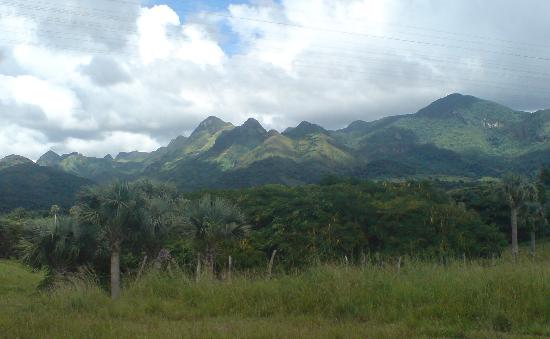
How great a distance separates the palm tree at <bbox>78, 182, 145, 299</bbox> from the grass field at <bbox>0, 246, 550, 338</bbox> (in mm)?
12955

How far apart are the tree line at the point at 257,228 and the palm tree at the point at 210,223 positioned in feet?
0.19

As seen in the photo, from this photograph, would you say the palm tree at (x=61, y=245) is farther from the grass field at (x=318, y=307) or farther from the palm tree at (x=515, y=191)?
the palm tree at (x=515, y=191)

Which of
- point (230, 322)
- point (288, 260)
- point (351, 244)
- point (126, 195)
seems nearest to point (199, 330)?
point (230, 322)

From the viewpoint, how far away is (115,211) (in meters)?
23.1

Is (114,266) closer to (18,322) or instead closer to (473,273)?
(18,322)

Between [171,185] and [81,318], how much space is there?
38.9 metres

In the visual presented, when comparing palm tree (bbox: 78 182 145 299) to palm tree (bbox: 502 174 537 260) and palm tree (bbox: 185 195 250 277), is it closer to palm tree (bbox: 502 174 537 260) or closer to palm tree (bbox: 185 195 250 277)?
palm tree (bbox: 185 195 250 277)

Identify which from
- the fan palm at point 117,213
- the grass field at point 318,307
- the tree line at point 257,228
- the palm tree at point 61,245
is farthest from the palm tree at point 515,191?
the grass field at point 318,307

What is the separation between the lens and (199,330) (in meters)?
6.68

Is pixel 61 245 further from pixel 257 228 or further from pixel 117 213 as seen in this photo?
pixel 257 228

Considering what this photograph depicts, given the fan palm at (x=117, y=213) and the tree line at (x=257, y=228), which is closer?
the fan palm at (x=117, y=213)

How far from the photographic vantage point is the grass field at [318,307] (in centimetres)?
661

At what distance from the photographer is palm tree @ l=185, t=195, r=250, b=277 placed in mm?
25875

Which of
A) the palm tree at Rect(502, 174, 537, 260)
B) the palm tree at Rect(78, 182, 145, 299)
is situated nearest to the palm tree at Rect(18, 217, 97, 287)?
the palm tree at Rect(78, 182, 145, 299)
